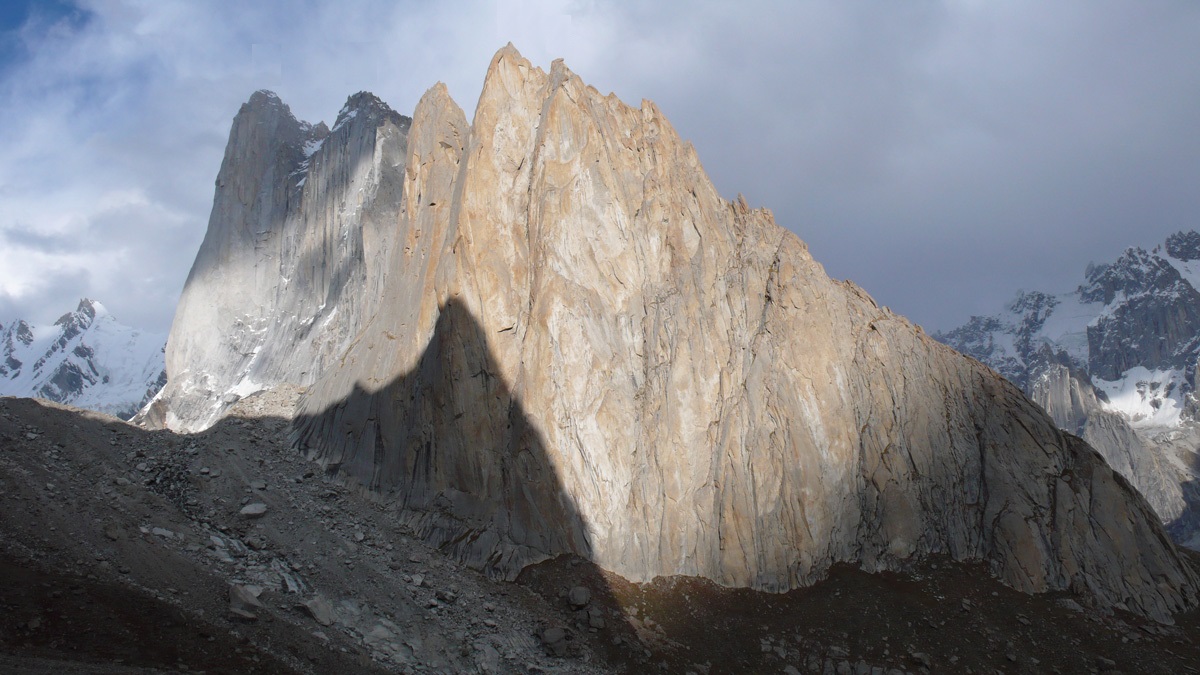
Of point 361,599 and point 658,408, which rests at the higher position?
point 658,408

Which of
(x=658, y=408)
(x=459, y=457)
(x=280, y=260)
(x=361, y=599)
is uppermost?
(x=280, y=260)

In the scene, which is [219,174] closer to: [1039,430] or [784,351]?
[784,351]

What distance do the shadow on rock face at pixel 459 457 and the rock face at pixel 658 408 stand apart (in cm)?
14

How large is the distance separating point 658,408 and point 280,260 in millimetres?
48397

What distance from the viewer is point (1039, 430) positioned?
48969mm

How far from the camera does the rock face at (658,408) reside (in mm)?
44156

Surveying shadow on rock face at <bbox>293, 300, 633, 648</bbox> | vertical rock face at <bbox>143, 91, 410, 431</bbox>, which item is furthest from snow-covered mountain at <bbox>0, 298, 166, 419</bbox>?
shadow on rock face at <bbox>293, 300, 633, 648</bbox>

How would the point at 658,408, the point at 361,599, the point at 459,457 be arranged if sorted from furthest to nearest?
the point at 658,408 → the point at 459,457 → the point at 361,599

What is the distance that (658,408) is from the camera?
47.9 meters

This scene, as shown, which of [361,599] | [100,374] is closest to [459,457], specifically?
[361,599]

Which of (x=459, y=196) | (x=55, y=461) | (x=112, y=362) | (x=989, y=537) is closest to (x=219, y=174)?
(x=459, y=196)

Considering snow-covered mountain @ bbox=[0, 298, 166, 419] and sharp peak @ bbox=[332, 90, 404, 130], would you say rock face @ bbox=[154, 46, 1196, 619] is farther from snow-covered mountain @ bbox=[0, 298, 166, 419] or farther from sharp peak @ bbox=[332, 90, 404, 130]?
snow-covered mountain @ bbox=[0, 298, 166, 419]

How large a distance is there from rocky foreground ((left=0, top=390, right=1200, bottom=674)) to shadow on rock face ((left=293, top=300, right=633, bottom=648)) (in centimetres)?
133

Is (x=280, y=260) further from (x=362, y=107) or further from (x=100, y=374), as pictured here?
(x=100, y=374)
